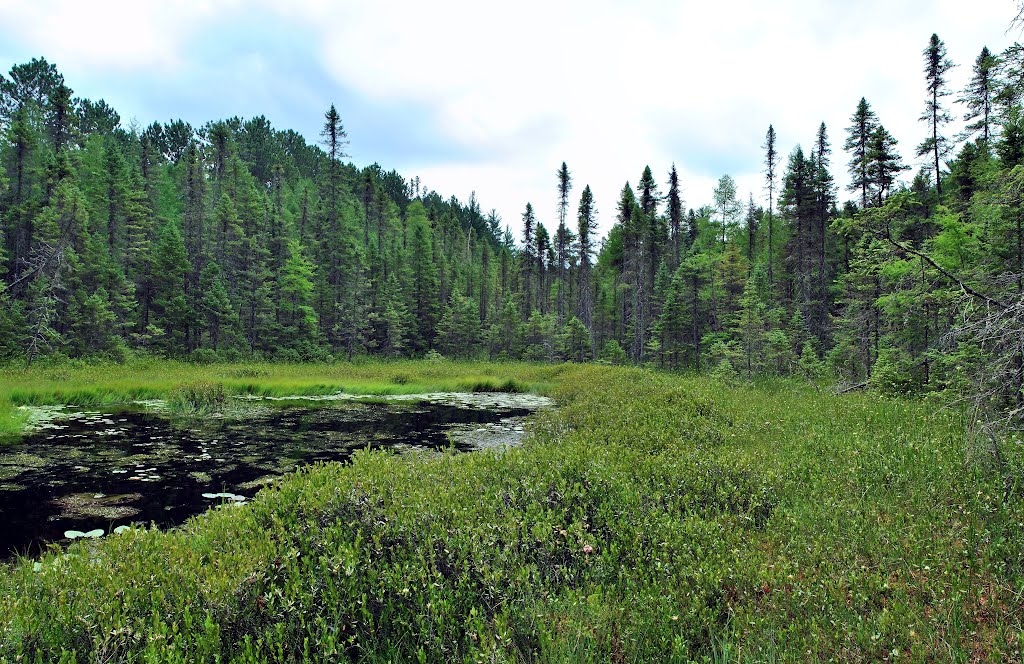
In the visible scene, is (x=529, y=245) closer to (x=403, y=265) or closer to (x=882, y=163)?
(x=403, y=265)

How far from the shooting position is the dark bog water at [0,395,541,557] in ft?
24.8

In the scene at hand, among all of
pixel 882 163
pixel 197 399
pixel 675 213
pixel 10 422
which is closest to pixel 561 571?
pixel 10 422

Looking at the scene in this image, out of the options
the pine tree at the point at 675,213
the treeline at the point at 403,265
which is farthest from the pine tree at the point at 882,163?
the pine tree at the point at 675,213

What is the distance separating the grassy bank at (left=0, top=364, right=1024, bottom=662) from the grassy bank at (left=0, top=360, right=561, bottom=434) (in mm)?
13335

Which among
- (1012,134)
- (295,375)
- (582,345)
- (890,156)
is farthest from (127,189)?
(890,156)

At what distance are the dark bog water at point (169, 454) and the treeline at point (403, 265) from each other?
11.4 meters

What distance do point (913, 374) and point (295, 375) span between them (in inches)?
1180

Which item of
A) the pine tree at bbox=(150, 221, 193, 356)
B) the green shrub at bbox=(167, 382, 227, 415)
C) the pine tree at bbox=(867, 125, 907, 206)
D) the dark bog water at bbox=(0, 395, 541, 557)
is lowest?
the dark bog water at bbox=(0, 395, 541, 557)

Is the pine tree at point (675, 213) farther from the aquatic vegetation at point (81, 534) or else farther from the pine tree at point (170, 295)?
→ the aquatic vegetation at point (81, 534)

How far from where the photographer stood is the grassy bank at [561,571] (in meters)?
3.40

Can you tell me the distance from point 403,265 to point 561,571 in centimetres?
5858

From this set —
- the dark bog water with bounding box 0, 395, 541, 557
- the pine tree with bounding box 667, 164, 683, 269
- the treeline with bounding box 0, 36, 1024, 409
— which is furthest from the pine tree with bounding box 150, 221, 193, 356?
the pine tree with bounding box 667, 164, 683, 269

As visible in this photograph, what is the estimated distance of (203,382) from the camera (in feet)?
67.8

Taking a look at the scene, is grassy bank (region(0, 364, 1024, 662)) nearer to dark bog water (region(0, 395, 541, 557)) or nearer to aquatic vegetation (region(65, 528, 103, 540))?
aquatic vegetation (region(65, 528, 103, 540))
